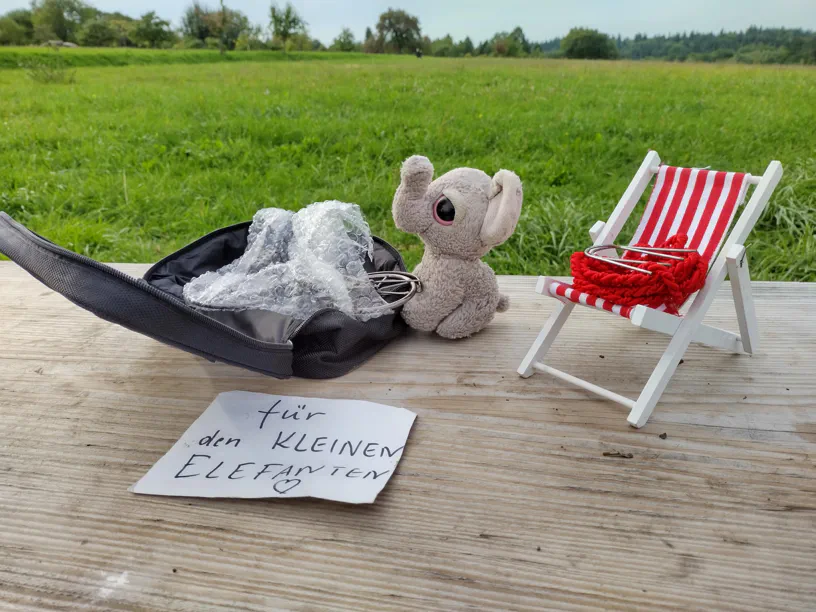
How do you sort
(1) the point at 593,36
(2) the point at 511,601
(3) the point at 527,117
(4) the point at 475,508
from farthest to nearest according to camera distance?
(3) the point at 527,117, (1) the point at 593,36, (4) the point at 475,508, (2) the point at 511,601

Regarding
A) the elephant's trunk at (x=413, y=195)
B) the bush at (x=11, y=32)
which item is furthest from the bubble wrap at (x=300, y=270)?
the bush at (x=11, y=32)

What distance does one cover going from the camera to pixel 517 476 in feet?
2.41

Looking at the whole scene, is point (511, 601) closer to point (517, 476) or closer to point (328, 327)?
point (517, 476)

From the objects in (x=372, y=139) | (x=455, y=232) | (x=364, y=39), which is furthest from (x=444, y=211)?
(x=364, y=39)

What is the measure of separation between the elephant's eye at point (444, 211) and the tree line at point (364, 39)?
4.42ft

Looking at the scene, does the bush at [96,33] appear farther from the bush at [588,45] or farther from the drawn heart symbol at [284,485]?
the drawn heart symbol at [284,485]

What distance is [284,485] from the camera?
707mm

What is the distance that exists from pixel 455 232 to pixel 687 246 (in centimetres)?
39

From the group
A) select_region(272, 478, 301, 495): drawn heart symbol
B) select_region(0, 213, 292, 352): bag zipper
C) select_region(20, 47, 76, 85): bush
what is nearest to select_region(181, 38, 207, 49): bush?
select_region(20, 47, 76, 85): bush

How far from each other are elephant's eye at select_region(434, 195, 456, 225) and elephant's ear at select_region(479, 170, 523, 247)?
0.19ft

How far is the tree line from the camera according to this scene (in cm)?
195

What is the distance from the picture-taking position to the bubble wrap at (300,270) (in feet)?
3.28

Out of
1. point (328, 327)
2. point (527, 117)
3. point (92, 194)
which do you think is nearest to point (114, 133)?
point (92, 194)

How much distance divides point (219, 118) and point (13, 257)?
1.71 m
